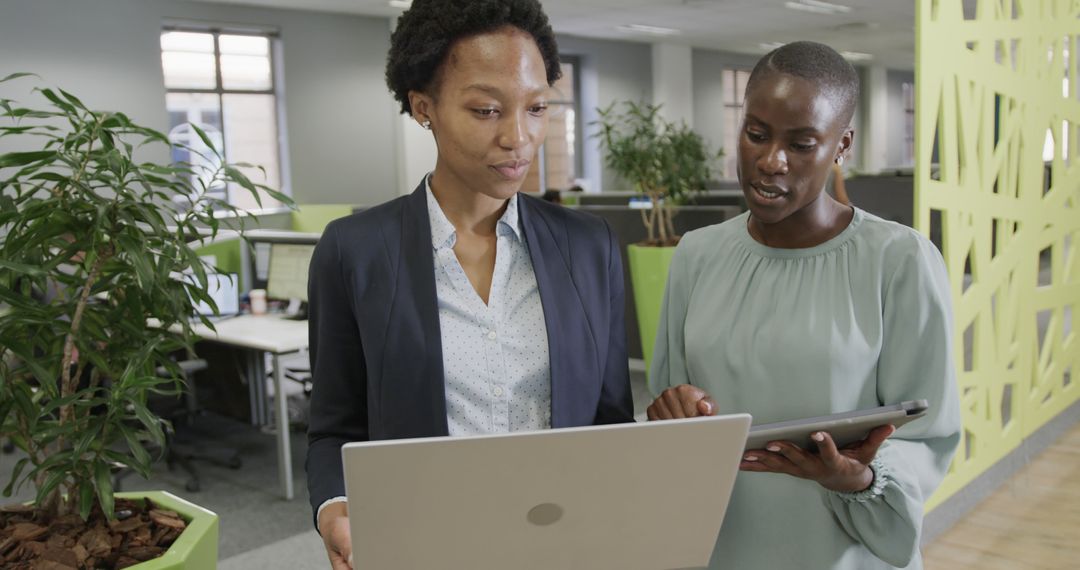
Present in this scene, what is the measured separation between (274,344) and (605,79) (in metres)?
9.61

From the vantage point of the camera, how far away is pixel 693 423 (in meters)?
0.80

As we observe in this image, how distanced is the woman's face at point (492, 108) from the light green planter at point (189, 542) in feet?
3.66

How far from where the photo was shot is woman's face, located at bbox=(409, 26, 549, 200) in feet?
3.34

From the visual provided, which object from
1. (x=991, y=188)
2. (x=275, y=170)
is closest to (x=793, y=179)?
(x=991, y=188)

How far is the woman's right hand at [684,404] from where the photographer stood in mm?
1007

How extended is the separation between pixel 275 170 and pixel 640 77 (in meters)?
5.86

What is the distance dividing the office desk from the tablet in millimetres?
2981

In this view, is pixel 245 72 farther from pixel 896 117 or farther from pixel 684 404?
pixel 896 117

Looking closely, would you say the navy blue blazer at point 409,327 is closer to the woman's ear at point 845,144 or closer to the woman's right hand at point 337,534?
the woman's right hand at point 337,534

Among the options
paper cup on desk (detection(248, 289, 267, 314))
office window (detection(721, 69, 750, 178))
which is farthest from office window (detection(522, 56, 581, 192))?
paper cup on desk (detection(248, 289, 267, 314))

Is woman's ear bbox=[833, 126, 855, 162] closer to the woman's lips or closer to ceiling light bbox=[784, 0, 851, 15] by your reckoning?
the woman's lips

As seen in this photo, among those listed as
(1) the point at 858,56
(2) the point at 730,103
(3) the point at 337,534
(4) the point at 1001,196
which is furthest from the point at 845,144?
(1) the point at 858,56

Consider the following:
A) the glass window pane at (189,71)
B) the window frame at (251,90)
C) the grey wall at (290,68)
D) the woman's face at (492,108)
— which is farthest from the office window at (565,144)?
the woman's face at (492,108)

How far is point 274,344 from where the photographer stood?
12.4 ft
